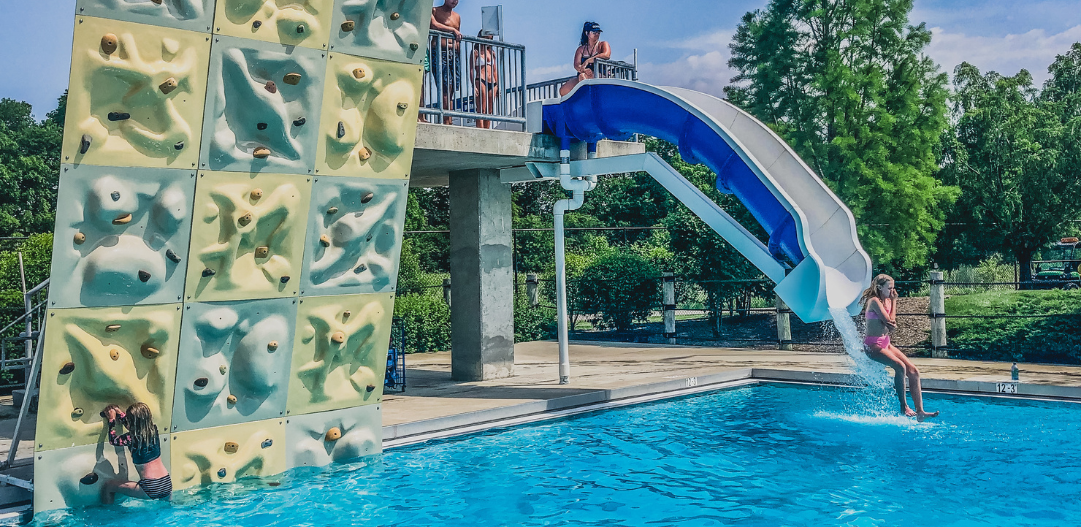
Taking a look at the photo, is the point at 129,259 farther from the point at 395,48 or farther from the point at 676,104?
the point at 676,104

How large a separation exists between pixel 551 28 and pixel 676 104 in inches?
1685

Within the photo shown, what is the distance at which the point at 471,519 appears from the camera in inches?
296

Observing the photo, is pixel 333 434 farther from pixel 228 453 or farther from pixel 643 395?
pixel 643 395

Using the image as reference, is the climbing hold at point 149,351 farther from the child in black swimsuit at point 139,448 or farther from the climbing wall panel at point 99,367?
the child in black swimsuit at point 139,448

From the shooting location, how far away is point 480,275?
1381 centimetres

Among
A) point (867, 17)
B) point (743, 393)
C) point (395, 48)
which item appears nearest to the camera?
point (395, 48)

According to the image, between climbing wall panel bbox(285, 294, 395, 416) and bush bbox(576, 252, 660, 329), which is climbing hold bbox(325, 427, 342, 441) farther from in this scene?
bush bbox(576, 252, 660, 329)

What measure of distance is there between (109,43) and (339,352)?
3.50 m

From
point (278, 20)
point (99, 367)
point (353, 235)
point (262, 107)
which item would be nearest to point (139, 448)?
point (99, 367)

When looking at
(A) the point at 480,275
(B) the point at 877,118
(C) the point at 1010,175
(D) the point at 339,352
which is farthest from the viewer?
(C) the point at 1010,175

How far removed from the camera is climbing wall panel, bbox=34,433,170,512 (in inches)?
288

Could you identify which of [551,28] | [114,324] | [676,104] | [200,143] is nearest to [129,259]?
[114,324]

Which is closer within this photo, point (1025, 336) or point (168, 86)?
point (168, 86)

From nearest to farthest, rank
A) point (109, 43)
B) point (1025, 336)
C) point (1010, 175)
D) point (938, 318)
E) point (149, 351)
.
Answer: point (109, 43) → point (149, 351) → point (938, 318) → point (1025, 336) → point (1010, 175)
